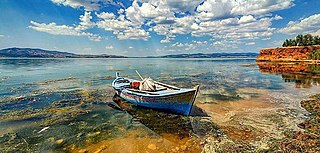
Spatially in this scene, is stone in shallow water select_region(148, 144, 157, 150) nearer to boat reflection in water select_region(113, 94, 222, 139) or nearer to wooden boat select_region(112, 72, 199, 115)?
boat reflection in water select_region(113, 94, 222, 139)

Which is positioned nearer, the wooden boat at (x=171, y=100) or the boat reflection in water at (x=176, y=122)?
the boat reflection in water at (x=176, y=122)

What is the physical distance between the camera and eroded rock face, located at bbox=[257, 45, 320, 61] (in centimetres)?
7362

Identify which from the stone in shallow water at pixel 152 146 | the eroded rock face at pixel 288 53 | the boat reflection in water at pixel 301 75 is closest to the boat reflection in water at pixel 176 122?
the stone in shallow water at pixel 152 146

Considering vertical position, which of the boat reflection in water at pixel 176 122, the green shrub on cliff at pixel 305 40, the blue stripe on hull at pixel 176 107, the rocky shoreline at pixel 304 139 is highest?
the green shrub on cliff at pixel 305 40

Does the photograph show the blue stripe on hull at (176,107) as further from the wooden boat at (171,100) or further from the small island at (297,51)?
the small island at (297,51)

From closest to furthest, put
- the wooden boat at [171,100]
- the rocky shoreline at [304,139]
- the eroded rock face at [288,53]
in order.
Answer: the rocky shoreline at [304,139], the wooden boat at [171,100], the eroded rock face at [288,53]

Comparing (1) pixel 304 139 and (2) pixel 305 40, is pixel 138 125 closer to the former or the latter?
(1) pixel 304 139

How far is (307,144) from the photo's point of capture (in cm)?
780

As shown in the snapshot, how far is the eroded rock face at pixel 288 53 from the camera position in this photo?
242 ft

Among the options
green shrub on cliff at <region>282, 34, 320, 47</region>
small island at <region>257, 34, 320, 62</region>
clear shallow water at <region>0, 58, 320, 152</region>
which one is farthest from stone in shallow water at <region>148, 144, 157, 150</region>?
green shrub on cliff at <region>282, 34, 320, 47</region>

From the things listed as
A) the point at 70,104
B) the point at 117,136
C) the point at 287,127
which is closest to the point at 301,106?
the point at 287,127

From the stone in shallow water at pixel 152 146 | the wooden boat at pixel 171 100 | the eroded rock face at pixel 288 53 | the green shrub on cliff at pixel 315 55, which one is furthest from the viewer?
the eroded rock face at pixel 288 53

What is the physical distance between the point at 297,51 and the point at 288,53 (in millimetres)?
3531

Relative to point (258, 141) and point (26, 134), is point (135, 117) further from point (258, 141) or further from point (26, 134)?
point (258, 141)
